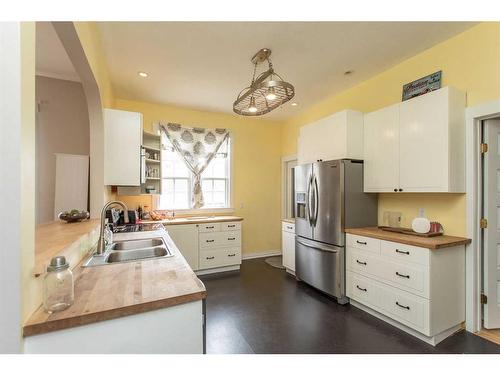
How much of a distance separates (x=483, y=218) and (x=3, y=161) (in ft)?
11.1

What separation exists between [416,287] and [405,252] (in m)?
0.31

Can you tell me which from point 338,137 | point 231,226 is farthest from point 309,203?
point 231,226

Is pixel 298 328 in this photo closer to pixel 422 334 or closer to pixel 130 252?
pixel 422 334

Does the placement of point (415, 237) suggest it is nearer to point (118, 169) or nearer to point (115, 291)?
point (115, 291)

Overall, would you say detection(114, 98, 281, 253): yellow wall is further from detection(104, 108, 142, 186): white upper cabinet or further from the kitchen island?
the kitchen island

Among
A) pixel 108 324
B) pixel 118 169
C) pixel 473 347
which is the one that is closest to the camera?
pixel 108 324

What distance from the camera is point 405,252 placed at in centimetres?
221

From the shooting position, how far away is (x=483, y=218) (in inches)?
88.4

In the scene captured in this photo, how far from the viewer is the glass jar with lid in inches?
36.3

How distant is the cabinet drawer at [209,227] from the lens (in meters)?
3.88

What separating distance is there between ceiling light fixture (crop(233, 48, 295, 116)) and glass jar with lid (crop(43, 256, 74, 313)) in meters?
1.90

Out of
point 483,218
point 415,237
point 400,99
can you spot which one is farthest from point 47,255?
point 400,99

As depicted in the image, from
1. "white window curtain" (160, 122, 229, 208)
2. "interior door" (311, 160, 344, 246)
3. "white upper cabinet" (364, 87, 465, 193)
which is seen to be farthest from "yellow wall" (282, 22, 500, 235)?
"white window curtain" (160, 122, 229, 208)

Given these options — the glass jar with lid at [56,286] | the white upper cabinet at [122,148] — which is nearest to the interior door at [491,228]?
the glass jar with lid at [56,286]
